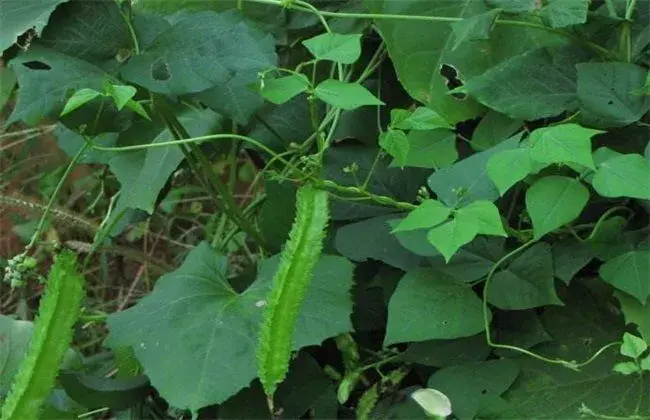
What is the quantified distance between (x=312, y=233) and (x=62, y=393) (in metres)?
0.59

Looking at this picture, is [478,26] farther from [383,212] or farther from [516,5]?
[383,212]

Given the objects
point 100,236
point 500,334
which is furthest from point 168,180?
point 500,334

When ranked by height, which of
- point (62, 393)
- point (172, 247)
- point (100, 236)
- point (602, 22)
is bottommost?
point (172, 247)

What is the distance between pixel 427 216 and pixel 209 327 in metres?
0.30

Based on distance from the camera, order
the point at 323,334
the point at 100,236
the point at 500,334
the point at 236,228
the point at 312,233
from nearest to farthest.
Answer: the point at 312,233 < the point at 323,334 < the point at 500,334 < the point at 100,236 < the point at 236,228

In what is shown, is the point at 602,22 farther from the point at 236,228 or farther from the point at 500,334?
the point at 236,228

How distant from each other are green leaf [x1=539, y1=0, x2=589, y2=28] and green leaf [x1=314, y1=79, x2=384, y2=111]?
10.1 inches

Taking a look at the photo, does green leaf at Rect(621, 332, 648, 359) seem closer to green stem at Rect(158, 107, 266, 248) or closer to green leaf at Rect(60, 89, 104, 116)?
green stem at Rect(158, 107, 266, 248)

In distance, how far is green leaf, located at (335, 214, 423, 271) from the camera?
1241 millimetres

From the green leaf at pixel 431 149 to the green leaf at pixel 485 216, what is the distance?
0.62 ft

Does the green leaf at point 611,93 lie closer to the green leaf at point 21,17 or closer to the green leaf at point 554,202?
the green leaf at point 554,202

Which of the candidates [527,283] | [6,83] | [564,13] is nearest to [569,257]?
[527,283]

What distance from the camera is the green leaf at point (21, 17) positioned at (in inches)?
49.3

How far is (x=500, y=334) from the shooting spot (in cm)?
122
